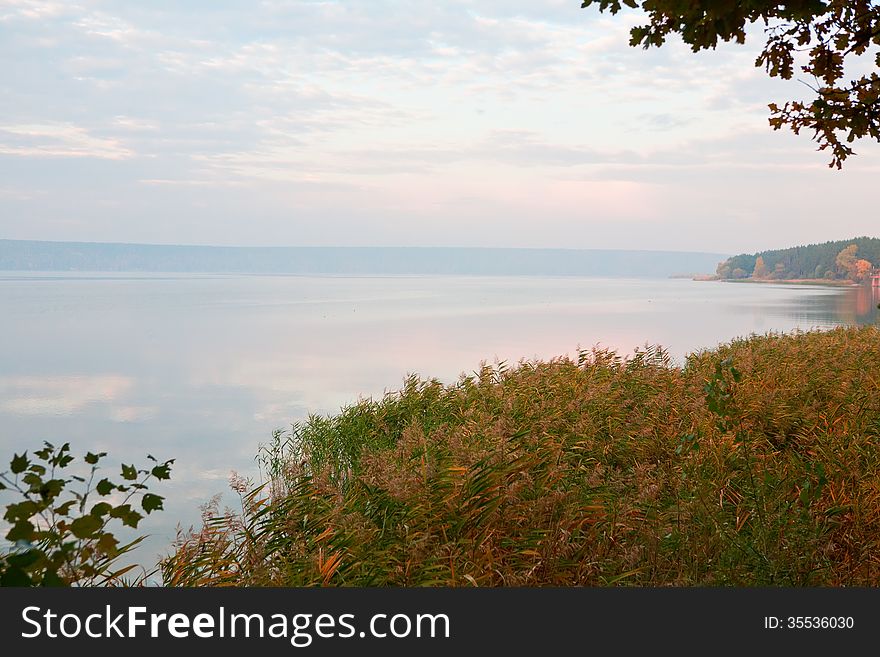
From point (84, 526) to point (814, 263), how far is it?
481 ft

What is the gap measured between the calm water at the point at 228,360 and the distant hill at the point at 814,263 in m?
59.8

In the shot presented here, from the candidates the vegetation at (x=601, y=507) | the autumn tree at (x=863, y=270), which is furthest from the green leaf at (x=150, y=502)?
the autumn tree at (x=863, y=270)

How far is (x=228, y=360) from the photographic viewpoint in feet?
105

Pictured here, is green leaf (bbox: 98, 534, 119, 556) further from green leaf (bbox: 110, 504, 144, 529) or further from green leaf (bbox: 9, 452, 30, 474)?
green leaf (bbox: 9, 452, 30, 474)

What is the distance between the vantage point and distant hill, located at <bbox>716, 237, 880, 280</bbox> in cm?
10925

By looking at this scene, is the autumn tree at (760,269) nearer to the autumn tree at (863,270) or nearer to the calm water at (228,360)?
the autumn tree at (863,270)

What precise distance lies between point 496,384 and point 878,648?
9707mm

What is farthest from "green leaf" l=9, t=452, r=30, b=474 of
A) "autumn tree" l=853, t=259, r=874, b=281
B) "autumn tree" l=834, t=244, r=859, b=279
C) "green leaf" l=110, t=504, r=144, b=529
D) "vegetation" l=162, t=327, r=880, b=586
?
"autumn tree" l=834, t=244, r=859, b=279

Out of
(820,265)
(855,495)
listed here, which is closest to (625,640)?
(855,495)

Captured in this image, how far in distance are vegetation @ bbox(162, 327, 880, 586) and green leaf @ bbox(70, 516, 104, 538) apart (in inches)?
80.9

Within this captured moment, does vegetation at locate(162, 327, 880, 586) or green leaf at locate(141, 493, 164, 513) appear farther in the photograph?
vegetation at locate(162, 327, 880, 586)

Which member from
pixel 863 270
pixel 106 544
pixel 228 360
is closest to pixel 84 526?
pixel 106 544

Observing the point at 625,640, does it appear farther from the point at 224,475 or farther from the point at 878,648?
the point at 224,475

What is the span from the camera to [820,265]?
127625mm
